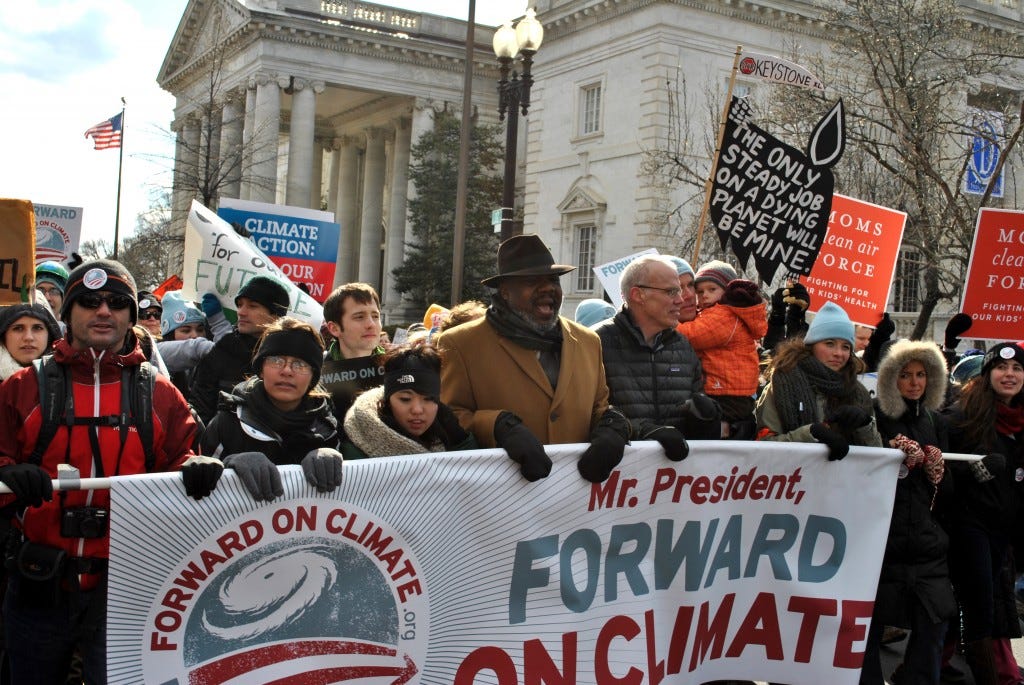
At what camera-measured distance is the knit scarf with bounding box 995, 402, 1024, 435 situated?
5.81 m

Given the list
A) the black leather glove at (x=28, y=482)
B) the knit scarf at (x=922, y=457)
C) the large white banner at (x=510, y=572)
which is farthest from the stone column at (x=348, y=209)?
the black leather glove at (x=28, y=482)

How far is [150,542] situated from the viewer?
331cm

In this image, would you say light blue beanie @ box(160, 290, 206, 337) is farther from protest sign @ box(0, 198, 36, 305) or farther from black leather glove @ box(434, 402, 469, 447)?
black leather glove @ box(434, 402, 469, 447)

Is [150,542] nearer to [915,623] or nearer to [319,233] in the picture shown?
[915,623]

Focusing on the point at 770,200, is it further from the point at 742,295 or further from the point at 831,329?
the point at 831,329

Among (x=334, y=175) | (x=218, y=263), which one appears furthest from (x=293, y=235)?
(x=334, y=175)

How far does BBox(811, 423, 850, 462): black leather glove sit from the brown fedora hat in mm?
1326

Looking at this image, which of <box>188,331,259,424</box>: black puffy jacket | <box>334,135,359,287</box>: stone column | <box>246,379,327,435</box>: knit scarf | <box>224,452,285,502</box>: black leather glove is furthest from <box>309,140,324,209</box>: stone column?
<box>224,452,285,502</box>: black leather glove

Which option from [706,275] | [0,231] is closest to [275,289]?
[0,231]

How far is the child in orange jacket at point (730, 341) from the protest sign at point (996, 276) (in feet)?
13.1

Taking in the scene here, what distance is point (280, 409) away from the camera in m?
3.98

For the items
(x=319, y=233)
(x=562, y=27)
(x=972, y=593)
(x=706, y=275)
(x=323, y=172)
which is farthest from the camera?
(x=323, y=172)

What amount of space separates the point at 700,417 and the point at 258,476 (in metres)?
2.15

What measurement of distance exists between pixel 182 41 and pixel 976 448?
177ft
